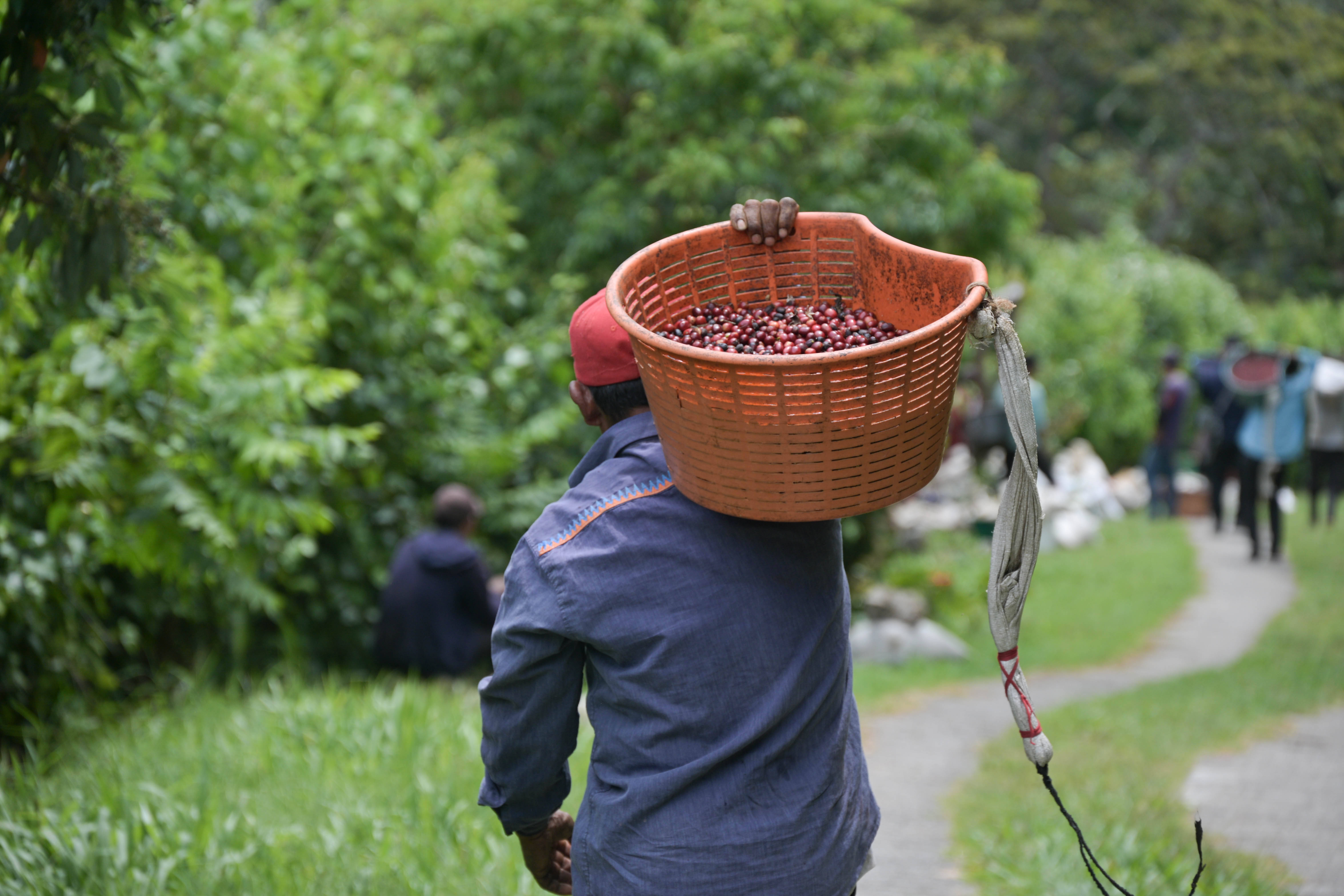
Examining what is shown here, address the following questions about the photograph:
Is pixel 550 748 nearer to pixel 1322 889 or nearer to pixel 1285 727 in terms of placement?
pixel 1322 889

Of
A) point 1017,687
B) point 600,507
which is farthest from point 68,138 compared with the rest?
point 1017,687

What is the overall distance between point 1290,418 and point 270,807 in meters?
9.24

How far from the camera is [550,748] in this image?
225 centimetres

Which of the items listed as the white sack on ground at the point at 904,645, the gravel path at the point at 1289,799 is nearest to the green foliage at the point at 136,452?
the gravel path at the point at 1289,799

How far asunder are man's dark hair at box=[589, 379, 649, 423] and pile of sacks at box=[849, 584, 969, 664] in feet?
23.3

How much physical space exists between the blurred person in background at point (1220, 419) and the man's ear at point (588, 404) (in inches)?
421

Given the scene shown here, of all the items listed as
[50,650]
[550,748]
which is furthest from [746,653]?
[50,650]

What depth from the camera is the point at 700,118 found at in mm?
9914

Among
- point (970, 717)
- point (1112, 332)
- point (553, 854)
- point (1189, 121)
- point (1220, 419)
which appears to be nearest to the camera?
point (553, 854)

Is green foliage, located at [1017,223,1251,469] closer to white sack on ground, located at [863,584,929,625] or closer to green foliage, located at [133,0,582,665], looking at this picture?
white sack on ground, located at [863,584,929,625]

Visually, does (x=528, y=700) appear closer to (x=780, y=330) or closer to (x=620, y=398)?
(x=620, y=398)

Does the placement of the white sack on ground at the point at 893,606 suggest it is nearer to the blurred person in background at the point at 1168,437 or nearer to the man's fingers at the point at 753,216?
the blurred person in background at the point at 1168,437

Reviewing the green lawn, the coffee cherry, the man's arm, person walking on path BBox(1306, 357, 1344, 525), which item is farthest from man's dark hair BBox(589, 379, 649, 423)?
person walking on path BBox(1306, 357, 1344, 525)

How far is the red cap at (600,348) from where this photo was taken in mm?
2248
